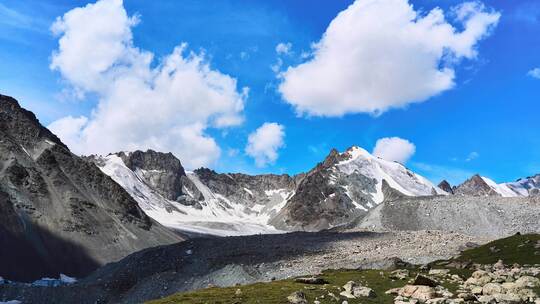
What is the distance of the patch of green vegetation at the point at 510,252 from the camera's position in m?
73.3

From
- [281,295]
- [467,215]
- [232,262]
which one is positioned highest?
[467,215]

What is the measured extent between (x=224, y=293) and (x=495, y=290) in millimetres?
25474

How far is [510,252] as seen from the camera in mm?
81500

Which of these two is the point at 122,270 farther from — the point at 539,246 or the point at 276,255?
the point at 539,246

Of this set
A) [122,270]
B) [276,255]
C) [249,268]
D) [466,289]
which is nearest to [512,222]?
[276,255]

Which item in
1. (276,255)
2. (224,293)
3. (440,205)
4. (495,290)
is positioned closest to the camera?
(495,290)

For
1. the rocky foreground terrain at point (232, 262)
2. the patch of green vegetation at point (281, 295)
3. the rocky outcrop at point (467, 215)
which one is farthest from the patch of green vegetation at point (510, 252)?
the rocky outcrop at point (467, 215)

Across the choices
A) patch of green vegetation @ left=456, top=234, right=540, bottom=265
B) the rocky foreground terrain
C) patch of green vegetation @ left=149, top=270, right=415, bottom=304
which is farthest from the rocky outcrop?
patch of green vegetation @ left=149, top=270, right=415, bottom=304

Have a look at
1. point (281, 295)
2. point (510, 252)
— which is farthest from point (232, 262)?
point (281, 295)

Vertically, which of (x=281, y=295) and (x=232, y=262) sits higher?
(x=232, y=262)

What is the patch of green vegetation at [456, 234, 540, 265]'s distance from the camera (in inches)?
2886

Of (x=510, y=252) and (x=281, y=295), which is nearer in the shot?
(x=281, y=295)

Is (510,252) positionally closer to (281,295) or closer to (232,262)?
(281,295)

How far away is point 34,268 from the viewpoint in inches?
7746
